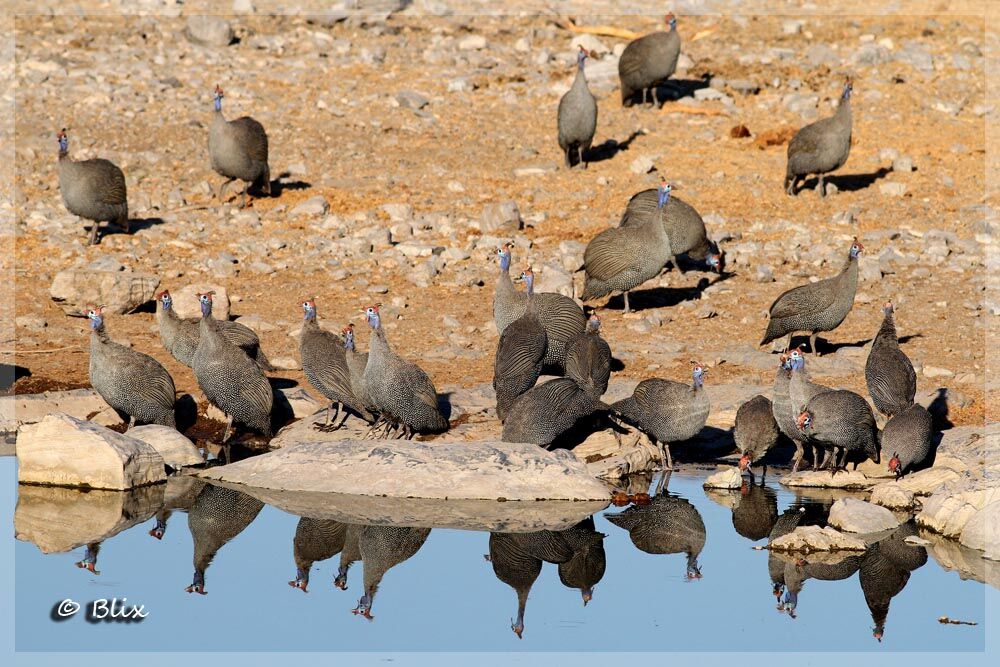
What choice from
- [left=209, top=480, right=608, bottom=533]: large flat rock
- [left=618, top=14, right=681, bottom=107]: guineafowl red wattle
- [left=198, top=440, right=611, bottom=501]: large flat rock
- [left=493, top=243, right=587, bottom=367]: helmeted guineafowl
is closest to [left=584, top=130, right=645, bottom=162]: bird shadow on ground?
[left=618, top=14, right=681, bottom=107]: guineafowl red wattle

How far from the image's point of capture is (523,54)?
64.4 feet

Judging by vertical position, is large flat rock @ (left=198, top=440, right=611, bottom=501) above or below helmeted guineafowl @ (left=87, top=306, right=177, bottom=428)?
below

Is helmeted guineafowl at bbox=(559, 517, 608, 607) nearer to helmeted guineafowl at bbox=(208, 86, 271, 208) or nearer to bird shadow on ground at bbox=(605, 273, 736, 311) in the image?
bird shadow on ground at bbox=(605, 273, 736, 311)

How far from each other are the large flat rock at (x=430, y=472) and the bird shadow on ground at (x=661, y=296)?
374cm

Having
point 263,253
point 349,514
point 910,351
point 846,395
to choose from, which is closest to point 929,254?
point 910,351

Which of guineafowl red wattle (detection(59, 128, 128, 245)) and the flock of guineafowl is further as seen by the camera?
guineafowl red wattle (detection(59, 128, 128, 245))

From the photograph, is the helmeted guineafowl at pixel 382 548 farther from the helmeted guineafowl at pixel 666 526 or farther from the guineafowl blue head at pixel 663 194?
the guineafowl blue head at pixel 663 194

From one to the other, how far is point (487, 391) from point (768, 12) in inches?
467

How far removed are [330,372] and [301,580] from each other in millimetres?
2481

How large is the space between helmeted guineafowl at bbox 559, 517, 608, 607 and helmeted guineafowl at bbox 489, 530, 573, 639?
4 cm

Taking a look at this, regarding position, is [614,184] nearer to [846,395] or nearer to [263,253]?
[263,253]

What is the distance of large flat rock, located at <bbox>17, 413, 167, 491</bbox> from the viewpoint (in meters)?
9.53

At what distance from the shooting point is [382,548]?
8.62m

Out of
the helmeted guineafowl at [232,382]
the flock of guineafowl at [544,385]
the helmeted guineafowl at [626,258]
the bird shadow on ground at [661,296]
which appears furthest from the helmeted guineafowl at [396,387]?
the bird shadow on ground at [661,296]
